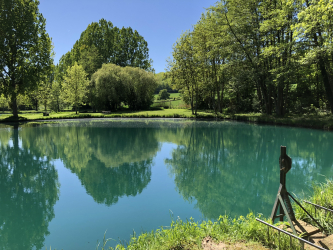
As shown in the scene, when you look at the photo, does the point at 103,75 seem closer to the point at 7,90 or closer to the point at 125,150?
the point at 7,90

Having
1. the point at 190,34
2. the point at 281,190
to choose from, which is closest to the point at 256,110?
the point at 190,34

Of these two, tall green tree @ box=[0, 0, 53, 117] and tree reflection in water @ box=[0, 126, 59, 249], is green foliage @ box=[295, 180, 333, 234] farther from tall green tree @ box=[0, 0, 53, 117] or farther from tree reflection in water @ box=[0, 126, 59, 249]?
tall green tree @ box=[0, 0, 53, 117]

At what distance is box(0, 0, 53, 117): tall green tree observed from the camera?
77.6 feet

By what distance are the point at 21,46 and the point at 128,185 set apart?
2654 cm

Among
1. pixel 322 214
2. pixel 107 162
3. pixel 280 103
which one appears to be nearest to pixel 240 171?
pixel 322 214

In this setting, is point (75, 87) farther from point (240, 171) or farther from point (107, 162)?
point (240, 171)

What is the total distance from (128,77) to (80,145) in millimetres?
25991

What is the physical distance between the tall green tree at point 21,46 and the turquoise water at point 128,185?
1586 cm

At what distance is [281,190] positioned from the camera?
10.4 feet

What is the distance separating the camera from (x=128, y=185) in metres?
6.77

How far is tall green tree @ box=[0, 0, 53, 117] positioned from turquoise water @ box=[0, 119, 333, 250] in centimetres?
1586

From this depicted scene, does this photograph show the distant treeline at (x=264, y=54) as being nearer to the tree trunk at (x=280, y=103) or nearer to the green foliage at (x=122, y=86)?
the tree trunk at (x=280, y=103)

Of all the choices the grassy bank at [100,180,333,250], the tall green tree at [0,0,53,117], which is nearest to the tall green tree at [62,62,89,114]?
the tall green tree at [0,0,53,117]

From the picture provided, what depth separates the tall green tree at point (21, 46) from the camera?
23656 mm
